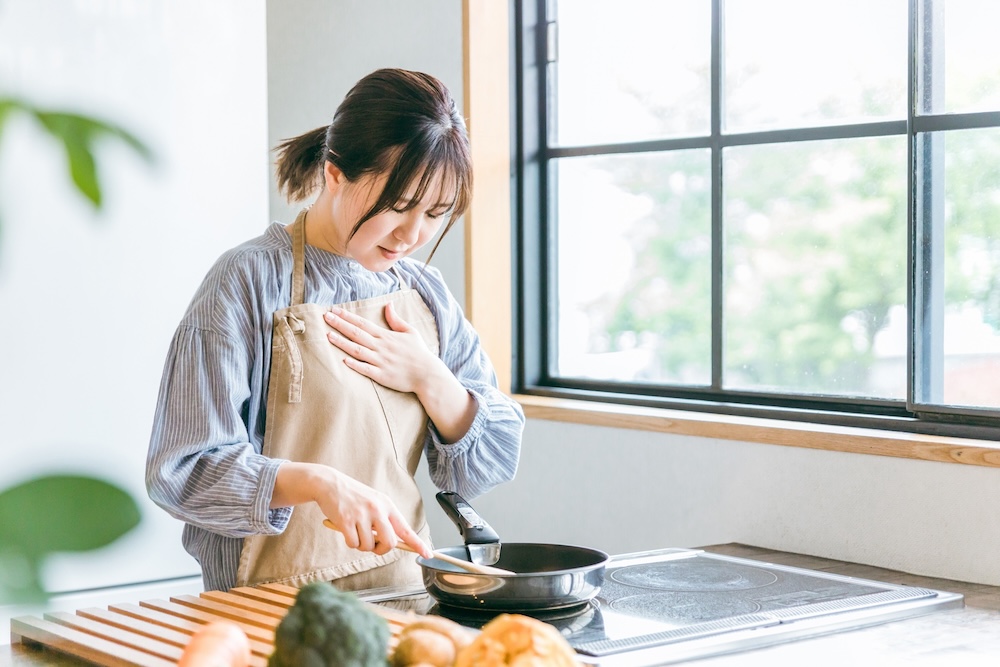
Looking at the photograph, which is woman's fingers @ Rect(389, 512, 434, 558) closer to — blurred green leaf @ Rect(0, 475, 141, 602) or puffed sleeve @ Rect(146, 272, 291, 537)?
puffed sleeve @ Rect(146, 272, 291, 537)

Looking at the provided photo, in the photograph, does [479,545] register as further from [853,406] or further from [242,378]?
[853,406]

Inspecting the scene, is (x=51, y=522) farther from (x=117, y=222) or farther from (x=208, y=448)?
(x=208, y=448)

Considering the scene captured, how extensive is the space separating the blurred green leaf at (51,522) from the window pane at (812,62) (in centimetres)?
146

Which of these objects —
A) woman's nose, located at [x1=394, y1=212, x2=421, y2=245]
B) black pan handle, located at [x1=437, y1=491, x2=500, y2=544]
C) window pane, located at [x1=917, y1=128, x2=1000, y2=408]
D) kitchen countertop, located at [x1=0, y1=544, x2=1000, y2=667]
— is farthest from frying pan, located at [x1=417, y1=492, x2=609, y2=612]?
window pane, located at [x1=917, y1=128, x2=1000, y2=408]

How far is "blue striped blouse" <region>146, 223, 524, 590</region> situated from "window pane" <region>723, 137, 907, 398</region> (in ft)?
2.67

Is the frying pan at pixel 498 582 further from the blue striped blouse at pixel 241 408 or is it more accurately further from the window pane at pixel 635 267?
the window pane at pixel 635 267

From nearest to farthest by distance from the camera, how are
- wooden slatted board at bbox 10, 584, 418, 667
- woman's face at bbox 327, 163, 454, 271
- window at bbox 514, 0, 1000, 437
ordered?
1. wooden slatted board at bbox 10, 584, 418, 667
2. woman's face at bbox 327, 163, 454, 271
3. window at bbox 514, 0, 1000, 437

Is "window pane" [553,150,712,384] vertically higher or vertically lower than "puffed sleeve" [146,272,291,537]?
higher

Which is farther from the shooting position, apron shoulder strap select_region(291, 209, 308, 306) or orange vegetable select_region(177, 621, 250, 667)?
apron shoulder strap select_region(291, 209, 308, 306)

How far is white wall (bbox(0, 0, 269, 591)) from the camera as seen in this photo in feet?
6.58

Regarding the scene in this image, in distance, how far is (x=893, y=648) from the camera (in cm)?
127

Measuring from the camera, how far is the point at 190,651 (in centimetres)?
89

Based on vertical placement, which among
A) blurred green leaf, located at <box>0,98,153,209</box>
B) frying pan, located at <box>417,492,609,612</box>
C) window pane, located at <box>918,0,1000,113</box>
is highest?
window pane, located at <box>918,0,1000,113</box>

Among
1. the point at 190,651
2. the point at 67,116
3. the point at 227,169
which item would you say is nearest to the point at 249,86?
the point at 227,169
